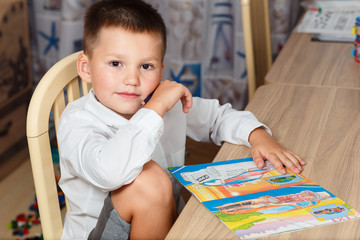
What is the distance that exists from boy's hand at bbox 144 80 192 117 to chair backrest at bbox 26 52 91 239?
7.3 inches

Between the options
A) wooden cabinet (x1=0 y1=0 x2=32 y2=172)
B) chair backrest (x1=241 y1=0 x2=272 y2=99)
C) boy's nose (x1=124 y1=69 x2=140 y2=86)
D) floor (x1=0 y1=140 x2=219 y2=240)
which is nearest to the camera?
boy's nose (x1=124 y1=69 x2=140 y2=86)

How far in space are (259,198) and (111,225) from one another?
0.28 m

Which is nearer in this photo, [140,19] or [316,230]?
[316,230]

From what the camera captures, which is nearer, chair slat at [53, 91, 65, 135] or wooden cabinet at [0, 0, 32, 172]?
chair slat at [53, 91, 65, 135]

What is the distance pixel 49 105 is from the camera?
89 centimetres

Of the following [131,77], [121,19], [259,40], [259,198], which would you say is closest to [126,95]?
[131,77]

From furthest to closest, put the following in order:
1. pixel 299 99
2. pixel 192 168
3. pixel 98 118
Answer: pixel 299 99
pixel 98 118
pixel 192 168

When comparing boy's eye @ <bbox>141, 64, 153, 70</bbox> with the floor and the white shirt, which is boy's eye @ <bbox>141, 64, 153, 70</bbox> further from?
the floor

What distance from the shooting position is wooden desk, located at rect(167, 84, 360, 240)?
2.20 ft

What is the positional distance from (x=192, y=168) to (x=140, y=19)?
0.34 metres

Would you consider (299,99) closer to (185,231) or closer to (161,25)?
(161,25)

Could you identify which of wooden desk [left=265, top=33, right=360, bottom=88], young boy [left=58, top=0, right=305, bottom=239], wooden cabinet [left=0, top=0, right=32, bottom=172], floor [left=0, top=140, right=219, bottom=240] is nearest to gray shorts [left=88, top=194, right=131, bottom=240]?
young boy [left=58, top=0, right=305, bottom=239]

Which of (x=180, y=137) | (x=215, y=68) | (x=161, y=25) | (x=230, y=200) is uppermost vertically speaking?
(x=161, y=25)

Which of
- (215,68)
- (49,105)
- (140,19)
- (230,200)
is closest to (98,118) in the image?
(49,105)
